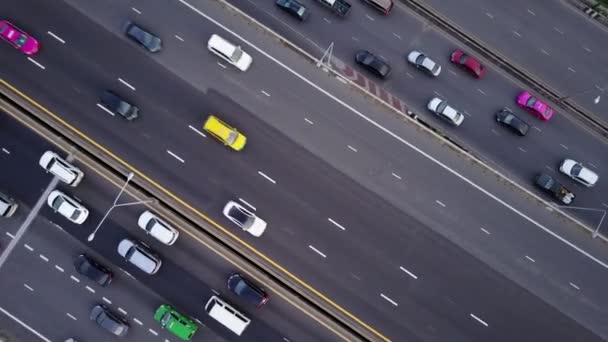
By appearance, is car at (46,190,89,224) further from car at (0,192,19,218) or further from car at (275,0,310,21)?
car at (275,0,310,21)

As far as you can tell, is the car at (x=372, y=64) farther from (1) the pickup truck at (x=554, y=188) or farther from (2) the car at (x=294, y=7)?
(1) the pickup truck at (x=554, y=188)

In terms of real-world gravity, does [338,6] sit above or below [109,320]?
above

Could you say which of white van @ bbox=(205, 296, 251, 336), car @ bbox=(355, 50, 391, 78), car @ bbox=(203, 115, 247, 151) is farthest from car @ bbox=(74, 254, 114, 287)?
car @ bbox=(355, 50, 391, 78)

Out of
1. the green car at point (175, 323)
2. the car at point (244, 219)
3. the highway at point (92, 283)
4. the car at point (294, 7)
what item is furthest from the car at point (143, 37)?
the green car at point (175, 323)

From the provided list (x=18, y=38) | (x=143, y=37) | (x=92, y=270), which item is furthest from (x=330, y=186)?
(x=18, y=38)

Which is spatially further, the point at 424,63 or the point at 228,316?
the point at 424,63

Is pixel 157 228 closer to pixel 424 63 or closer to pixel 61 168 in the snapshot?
pixel 61 168
